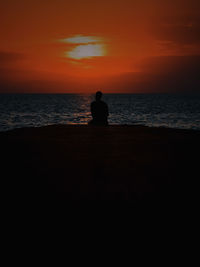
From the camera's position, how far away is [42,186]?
3.86 metres

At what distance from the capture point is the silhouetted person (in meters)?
10.5

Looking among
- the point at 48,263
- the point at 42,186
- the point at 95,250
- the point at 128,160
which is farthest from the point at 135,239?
the point at 128,160

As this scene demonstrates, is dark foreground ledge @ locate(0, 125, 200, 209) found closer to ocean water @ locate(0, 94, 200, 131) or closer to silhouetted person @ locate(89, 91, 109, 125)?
silhouetted person @ locate(89, 91, 109, 125)

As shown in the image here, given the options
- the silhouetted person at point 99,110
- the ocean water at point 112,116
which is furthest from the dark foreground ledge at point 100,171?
the ocean water at point 112,116

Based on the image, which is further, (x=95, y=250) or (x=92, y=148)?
(x=92, y=148)

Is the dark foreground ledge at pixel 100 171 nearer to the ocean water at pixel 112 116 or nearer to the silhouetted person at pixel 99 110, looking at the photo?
the silhouetted person at pixel 99 110

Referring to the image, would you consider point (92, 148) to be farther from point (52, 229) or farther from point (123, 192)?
point (52, 229)

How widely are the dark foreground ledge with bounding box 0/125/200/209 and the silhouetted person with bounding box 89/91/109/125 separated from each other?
406 cm

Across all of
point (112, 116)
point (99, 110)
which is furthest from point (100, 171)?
point (112, 116)

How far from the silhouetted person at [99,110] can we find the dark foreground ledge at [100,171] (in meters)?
4.06

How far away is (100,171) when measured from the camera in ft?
14.4

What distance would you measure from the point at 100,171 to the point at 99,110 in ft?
21.2

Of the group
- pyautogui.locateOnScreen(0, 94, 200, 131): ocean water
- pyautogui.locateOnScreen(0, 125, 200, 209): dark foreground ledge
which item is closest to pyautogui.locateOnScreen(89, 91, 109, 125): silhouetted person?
pyautogui.locateOnScreen(0, 125, 200, 209): dark foreground ledge

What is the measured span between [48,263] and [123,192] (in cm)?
156
